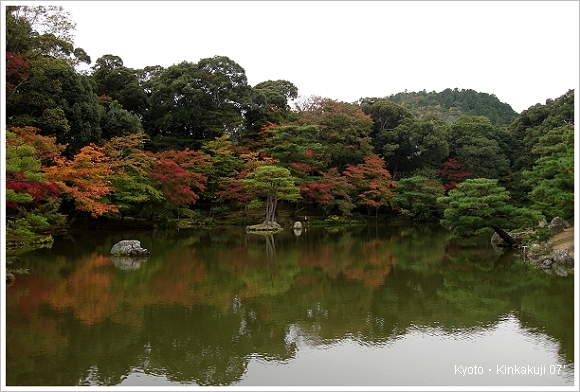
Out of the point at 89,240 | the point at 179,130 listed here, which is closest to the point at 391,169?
the point at 179,130

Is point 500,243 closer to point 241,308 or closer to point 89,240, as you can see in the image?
point 241,308

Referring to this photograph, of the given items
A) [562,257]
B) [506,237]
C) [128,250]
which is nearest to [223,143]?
[128,250]

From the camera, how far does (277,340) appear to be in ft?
18.4

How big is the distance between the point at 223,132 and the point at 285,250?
12.1 meters

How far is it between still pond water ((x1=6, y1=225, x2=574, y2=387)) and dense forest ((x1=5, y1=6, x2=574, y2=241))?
4527mm

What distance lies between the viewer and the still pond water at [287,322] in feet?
15.2

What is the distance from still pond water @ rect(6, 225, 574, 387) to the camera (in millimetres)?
4625

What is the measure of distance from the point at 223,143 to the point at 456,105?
1625 inches

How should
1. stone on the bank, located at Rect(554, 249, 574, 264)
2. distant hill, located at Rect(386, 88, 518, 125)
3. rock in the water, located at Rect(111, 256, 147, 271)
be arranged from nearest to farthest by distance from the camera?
stone on the bank, located at Rect(554, 249, 574, 264) < rock in the water, located at Rect(111, 256, 147, 271) < distant hill, located at Rect(386, 88, 518, 125)

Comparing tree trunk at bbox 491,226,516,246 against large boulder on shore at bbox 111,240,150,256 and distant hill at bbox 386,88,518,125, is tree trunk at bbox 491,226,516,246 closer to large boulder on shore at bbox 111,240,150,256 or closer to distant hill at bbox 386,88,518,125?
large boulder on shore at bbox 111,240,150,256

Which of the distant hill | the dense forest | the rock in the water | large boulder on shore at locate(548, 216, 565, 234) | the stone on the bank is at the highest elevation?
the distant hill

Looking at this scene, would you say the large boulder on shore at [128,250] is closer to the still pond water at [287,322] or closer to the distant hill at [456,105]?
the still pond water at [287,322]

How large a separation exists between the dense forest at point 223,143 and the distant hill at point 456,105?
1980cm

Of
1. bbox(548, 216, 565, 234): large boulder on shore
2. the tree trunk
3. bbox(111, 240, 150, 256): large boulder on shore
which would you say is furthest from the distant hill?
bbox(111, 240, 150, 256): large boulder on shore
